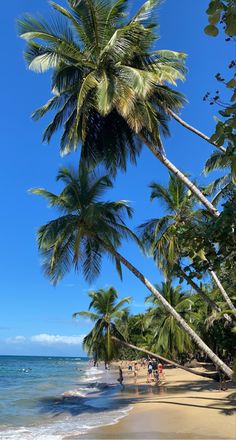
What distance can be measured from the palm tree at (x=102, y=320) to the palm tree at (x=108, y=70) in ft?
42.7

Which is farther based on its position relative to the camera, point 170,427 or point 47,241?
point 47,241

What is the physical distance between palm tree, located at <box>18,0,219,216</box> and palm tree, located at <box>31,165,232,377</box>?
215 cm

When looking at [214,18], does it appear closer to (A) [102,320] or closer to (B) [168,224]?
(B) [168,224]

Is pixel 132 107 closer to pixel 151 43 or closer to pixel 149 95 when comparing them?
pixel 149 95

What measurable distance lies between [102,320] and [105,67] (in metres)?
17.1

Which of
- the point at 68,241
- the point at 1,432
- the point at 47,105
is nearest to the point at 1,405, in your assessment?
the point at 1,432

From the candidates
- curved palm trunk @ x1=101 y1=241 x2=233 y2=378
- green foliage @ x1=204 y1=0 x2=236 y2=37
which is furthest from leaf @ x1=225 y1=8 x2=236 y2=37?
curved palm trunk @ x1=101 y1=241 x2=233 y2=378

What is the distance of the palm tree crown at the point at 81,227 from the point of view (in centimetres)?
1758

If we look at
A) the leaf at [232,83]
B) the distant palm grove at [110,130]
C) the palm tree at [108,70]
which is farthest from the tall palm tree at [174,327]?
the leaf at [232,83]

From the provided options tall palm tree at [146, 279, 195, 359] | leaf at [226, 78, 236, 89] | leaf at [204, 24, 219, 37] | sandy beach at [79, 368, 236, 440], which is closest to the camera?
leaf at [204, 24, 219, 37]

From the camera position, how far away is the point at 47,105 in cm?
1698

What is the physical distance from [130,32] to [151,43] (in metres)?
1.09

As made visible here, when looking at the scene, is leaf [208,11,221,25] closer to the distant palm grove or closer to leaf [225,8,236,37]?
leaf [225,8,236,37]

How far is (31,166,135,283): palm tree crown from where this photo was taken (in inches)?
692
